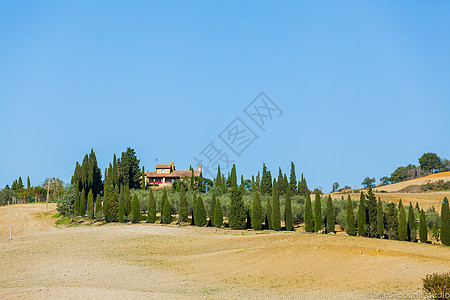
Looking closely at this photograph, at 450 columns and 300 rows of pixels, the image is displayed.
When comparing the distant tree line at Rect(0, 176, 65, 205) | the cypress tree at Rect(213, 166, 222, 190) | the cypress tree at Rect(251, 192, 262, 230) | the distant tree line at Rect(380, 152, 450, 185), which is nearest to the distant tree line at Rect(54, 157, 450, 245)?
the cypress tree at Rect(251, 192, 262, 230)

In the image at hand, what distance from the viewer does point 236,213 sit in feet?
189

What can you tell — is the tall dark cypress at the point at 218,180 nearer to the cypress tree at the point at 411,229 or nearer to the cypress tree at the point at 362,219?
the cypress tree at the point at 362,219

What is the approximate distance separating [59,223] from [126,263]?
1402 inches

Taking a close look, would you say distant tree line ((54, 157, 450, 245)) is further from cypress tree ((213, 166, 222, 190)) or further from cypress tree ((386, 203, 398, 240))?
cypress tree ((213, 166, 222, 190))

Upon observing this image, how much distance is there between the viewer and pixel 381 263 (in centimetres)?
2838

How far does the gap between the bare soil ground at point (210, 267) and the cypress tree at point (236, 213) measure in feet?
36.3

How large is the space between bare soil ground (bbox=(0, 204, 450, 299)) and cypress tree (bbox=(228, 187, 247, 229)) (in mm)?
11056

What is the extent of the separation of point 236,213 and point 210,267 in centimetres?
2675

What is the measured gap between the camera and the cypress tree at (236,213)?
5756cm

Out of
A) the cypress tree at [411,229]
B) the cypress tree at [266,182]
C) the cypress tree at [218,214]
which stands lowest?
the cypress tree at [411,229]

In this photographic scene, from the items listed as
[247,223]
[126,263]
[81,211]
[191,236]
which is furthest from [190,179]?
[126,263]

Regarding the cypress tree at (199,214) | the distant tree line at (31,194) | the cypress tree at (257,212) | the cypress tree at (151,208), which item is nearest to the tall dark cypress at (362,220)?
the cypress tree at (257,212)

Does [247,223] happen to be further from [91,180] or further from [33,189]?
[33,189]

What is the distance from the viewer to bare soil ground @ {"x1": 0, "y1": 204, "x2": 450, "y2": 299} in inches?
888
